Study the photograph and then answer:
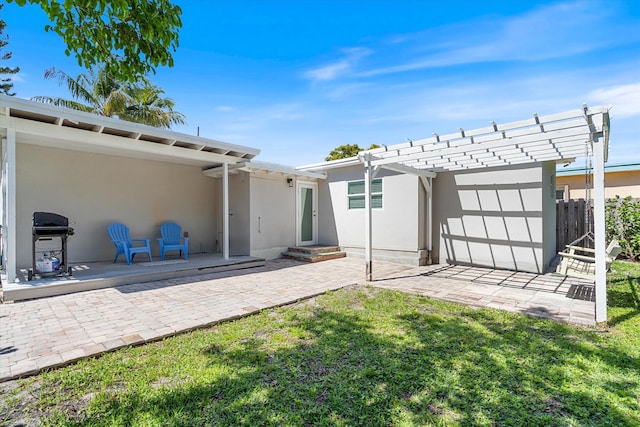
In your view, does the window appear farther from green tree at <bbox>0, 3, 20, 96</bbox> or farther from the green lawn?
green tree at <bbox>0, 3, 20, 96</bbox>

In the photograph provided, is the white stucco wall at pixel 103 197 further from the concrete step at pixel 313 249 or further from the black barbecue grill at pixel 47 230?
the concrete step at pixel 313 249

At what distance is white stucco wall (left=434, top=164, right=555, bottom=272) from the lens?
6922 mm

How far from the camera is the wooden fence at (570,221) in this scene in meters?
8.82

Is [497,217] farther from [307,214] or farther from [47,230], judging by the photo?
[47,230]

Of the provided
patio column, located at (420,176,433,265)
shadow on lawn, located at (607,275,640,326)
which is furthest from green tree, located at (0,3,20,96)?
shadow on lawn, located at (607,275,640,326)

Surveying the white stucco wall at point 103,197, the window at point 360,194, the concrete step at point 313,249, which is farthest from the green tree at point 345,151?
the white stucco wall at point 103,197

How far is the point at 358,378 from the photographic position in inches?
106

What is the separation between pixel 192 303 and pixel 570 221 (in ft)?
32.8

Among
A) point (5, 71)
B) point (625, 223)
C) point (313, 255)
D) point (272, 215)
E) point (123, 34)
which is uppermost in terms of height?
point (5, 71)

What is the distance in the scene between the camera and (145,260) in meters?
8.21

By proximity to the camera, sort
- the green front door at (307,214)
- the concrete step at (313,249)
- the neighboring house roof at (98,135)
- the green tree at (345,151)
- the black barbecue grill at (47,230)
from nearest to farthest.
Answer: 1. the neighboring house roof at (98,135)
2. the black barbecue grill at (47,230)
3. the concrete step at (313,249)
4. the green front door at (307,214)
5. the green tree at (345,151)

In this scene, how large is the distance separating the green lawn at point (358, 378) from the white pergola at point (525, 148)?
4.48ft

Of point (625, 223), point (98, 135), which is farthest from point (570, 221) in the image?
point (98, 135)

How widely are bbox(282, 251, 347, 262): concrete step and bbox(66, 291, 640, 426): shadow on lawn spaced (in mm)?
5118
